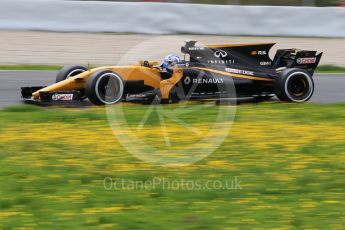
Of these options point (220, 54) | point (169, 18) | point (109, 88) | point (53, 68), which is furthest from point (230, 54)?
point (169, 18)

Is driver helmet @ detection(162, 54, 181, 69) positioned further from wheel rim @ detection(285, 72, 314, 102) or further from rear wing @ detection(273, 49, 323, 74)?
rear wing @ detection(273, 49, 323, 74)

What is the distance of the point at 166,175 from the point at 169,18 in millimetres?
11734

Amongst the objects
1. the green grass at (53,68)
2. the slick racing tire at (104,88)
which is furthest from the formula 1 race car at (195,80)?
the green grass at (53,68)

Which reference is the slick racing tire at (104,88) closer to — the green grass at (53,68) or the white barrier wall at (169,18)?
the green grass at (53,68)

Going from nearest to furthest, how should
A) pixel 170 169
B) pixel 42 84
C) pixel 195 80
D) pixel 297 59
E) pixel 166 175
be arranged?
pixel 166 175 → pixel 170 169 → pixel 195 80 → pixel 297 59 → pixel 42 84

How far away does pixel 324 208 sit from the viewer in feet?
18.0

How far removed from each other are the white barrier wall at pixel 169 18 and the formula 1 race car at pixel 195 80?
6887 millimetres

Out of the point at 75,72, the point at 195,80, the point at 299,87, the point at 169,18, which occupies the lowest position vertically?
the point at 299,87

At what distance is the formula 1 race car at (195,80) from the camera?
388 inches

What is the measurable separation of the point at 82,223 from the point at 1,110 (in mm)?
4858

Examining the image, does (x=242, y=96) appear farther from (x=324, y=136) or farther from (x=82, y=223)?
(x=82, y=223)

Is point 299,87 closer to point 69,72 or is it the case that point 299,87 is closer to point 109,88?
point 109,88

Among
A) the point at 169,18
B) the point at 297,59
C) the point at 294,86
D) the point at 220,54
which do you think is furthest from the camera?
the point at 169,18

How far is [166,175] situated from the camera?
6.34m
